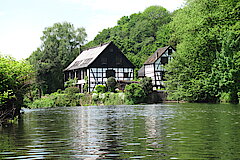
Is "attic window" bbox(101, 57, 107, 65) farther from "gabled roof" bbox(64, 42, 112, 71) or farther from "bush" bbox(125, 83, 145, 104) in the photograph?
"bush" bbox(125, 83, 145, 104)

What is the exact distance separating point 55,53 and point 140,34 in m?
31.0

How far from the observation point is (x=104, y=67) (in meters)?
62.1

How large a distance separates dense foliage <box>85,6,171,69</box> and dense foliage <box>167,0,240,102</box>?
35.7m

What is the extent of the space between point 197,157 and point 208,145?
1937 mm

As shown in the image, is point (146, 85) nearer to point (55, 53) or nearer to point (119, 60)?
point (119, 60)

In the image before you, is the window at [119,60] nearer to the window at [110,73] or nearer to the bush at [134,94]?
the window at [110,73]

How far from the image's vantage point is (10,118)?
20500 millimetres

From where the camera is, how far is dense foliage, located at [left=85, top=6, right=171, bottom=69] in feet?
283

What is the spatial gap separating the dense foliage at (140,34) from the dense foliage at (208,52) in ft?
117

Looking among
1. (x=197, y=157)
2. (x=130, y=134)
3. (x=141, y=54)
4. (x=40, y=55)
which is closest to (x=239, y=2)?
(x=130, y=134)

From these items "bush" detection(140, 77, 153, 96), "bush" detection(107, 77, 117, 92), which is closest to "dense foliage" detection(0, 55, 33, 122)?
"bush" detection(140, 77, 153, 96)

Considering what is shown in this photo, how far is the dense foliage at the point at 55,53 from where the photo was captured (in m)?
66.9

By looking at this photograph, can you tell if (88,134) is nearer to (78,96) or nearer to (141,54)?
(78,96)

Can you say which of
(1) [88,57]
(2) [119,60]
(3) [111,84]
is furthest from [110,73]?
(3) [111,84]
